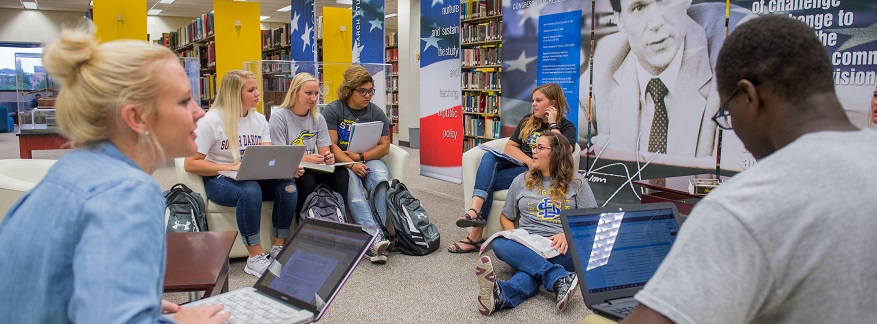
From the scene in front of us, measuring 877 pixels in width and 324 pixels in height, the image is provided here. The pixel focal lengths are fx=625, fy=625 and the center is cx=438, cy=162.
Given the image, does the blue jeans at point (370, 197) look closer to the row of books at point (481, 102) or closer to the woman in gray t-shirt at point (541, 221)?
the woman in gray t-shirt at point (541, 221)

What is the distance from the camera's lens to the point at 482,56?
25.3 ft

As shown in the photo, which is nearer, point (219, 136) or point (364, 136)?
point (219, 136)

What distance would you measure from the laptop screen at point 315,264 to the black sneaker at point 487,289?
49.8 inches

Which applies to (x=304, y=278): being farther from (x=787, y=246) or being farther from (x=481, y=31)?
(x=481, y=31)

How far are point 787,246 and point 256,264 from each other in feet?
10.7

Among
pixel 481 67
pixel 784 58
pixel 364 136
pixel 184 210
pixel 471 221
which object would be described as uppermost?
pixel 481 67

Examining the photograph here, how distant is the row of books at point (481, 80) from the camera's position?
7641mm

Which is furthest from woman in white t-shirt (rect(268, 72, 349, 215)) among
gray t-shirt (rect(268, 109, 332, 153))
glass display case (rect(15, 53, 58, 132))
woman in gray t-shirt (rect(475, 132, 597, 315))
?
glass display case (rect(15, 53, 58, 132))

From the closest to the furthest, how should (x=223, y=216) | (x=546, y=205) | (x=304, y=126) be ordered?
1. (x=546, y=205)
2. (x=223, y=216)
3. (x=304, y=126)

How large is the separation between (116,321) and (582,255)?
3.77 feet

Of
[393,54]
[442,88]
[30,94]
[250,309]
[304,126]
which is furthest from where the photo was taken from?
[393,54]

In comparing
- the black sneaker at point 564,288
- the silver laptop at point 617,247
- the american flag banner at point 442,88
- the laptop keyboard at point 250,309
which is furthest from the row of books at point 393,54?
the laptop keyboard at point 250,309

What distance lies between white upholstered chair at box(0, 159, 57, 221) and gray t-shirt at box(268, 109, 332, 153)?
1269 millimetres

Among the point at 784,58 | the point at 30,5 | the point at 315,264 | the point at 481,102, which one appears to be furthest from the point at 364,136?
the point at 30,5
